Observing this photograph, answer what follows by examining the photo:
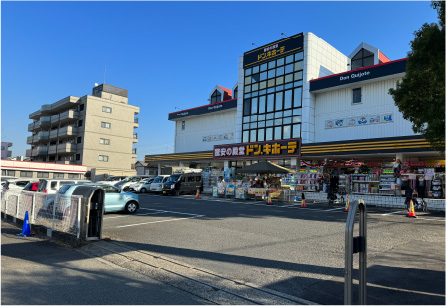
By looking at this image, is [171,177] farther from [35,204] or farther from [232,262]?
[232,262]

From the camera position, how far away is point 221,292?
186 inches

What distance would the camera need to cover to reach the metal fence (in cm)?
806

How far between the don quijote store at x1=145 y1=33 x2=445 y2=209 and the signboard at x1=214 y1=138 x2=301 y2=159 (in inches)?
3.4

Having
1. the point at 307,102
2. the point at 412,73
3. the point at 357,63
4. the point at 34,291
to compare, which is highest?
the point at 357,63

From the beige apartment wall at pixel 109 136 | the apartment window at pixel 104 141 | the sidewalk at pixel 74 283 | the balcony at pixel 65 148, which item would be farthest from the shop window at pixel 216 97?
the sidewalk at pixel 74 283

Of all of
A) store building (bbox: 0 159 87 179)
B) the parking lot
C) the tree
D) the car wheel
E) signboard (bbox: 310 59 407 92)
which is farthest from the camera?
store building (bbox: 0 159 87 179)

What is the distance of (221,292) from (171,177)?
24461mm

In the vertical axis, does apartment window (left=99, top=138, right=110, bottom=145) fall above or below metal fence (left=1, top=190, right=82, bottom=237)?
above

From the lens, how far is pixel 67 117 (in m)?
55.0

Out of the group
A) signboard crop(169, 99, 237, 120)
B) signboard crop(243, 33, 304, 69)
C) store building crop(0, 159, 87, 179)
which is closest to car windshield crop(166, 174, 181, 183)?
signboard crop(169, 99, 237, 120)

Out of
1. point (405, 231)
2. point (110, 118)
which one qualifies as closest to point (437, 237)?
point (405, 231)

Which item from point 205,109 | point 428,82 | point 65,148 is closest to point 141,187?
point 205,109

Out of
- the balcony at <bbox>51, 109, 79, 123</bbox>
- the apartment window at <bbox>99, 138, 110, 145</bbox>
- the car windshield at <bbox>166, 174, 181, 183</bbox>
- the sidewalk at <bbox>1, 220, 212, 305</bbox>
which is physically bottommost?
the sidewalk at <bbox>1, 220, 212, 305</bbox>

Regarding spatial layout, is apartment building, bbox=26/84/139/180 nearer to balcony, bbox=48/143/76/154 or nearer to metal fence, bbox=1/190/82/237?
Result: balcony, bbox=48/143/76/154
